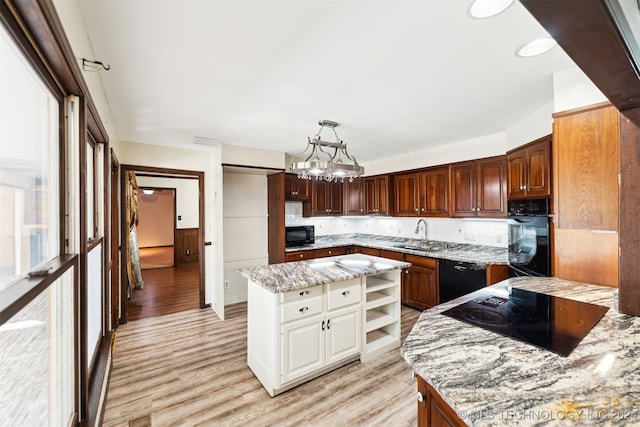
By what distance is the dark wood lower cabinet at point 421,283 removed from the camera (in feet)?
12.1

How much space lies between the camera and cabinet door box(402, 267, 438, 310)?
12.1 feet

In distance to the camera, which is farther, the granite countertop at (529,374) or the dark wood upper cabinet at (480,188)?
the dark wood upper cabinet at (480,188)

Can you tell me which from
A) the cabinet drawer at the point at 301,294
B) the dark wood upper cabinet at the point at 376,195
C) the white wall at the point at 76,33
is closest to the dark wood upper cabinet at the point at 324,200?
the dark wood upper cabinet at the point at 376,195

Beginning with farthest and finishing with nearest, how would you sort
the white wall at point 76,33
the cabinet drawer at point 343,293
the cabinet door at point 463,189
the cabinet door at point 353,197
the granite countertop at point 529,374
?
the cabinet door at point 353,197 → the cabinet door at point 463,189 → the cabinet drawer at point 343,293 → the white wall at point 76,33 → the granite countertop at point 529,374

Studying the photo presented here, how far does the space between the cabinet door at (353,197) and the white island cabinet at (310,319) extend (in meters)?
2.37

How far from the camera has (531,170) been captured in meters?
2.35

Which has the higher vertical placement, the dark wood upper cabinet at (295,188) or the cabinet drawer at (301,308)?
the dark wood upper cabinet at (295,188)

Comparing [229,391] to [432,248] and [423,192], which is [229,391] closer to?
[432,248]

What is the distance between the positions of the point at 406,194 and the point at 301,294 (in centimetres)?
289

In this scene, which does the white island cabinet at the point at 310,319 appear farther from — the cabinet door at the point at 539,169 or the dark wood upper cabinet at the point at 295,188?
the dark wood upper cabinet at the point at 295,188

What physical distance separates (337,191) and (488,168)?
254cm

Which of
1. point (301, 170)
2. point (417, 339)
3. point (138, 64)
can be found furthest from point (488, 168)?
point (138, 64)

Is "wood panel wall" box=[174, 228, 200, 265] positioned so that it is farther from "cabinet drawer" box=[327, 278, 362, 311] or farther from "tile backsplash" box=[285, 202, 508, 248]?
"cabinet drawer" box=[327, 278, 362, 311]

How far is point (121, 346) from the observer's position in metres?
2.98
